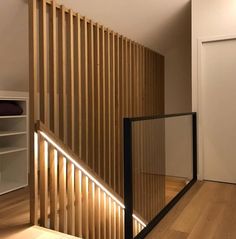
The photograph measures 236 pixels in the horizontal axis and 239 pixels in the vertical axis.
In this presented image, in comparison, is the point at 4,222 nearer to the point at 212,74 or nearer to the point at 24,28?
the point at 24,28

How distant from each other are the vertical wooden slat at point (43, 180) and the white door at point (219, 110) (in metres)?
1.92

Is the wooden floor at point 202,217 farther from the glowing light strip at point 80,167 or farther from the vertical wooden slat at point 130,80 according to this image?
the vertical wooden slat at point 130,80

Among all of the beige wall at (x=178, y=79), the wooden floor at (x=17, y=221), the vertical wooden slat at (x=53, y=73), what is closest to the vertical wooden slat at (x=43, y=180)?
the wooden floor at (x=17, y=221)

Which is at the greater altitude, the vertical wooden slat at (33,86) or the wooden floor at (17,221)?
the vertical wooden slat at (33,86)

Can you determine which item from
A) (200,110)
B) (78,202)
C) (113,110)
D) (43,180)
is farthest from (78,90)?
(200,110)

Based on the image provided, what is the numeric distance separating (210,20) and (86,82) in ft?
5.36

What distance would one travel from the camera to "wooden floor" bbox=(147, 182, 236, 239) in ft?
6.56

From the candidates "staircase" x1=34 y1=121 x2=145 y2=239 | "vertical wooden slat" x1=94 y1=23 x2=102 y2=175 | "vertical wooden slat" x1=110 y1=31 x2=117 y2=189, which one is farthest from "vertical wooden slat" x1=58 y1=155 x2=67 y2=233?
"vertical wooden slat" x1=110 y1=31 x2=117 y2=189

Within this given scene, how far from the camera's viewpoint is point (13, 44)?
338cm

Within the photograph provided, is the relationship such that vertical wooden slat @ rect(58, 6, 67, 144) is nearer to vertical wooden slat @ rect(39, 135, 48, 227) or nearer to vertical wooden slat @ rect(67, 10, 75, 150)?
vertical wooden slat @ rect(67, 10, 75, 150)

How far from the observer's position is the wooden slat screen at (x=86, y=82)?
2.46 metres

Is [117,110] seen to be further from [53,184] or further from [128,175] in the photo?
[128,175]

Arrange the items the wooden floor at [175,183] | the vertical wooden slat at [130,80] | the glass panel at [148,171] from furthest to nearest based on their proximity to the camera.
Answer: the wooden floor at [175,183] < the vertical wooden slat at [130,80] < the glass panel at [148,171]

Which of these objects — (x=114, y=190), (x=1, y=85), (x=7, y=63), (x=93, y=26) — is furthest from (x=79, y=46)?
(x=114, y=190)
